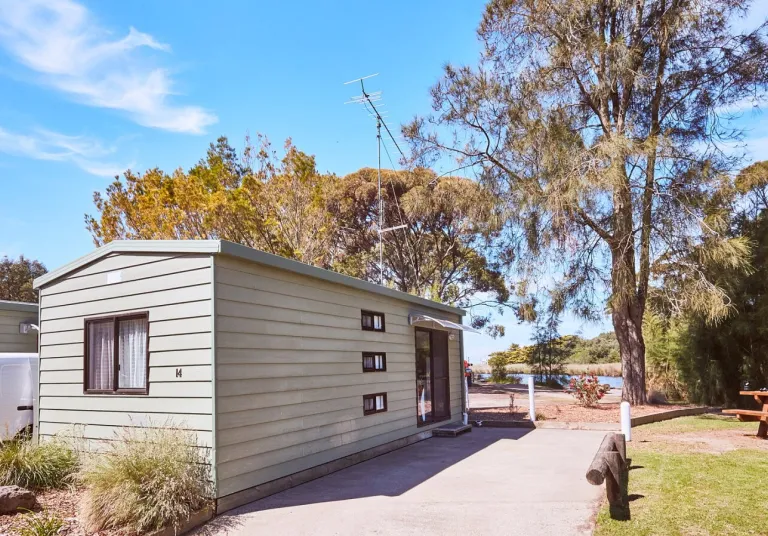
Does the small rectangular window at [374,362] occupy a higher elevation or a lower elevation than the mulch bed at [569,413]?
higher

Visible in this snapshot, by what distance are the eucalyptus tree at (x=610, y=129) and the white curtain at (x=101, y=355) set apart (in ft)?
28.2

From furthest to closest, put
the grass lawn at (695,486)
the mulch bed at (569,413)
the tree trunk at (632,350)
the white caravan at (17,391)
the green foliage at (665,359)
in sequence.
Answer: the green foliage at (665,359)
the tree trunk at (632,350)
the mulch bed at (569,413)
the white caravan at (17,391)
the grass lawn at (695,486)

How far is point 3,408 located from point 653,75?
44.2ft

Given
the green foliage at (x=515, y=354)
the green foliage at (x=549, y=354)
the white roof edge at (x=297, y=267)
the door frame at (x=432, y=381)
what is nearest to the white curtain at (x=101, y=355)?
the white roof edge at (x=297, y=267)

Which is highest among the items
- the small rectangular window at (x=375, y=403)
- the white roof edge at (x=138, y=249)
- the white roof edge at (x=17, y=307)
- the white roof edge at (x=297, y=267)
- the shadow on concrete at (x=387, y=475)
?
the white roof edge at (x=138, y=249)

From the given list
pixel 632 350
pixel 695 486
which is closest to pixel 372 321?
pixel 695 486

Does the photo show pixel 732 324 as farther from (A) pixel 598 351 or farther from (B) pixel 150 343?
(A) pixel 598 351

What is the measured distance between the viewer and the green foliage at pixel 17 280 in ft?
88.5

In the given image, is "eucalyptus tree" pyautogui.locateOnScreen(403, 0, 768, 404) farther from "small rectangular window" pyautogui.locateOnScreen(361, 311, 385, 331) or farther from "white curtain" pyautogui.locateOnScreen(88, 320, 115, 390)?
"white curtain" pyautogui.locateOnScreen(88, 320, 115, 390)

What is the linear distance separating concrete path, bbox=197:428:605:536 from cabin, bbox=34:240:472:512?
0.40 metres

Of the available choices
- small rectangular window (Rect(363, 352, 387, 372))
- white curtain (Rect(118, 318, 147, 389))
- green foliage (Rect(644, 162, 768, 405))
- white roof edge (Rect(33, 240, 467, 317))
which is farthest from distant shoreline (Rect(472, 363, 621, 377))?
white curtain (Rect(118, 318, 147, 389))

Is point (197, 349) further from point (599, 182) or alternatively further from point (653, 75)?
point (653, 75)

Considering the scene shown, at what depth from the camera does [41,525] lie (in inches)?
176

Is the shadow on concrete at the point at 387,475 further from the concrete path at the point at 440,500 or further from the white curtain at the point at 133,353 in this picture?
the white curtain at the point at 133,353
